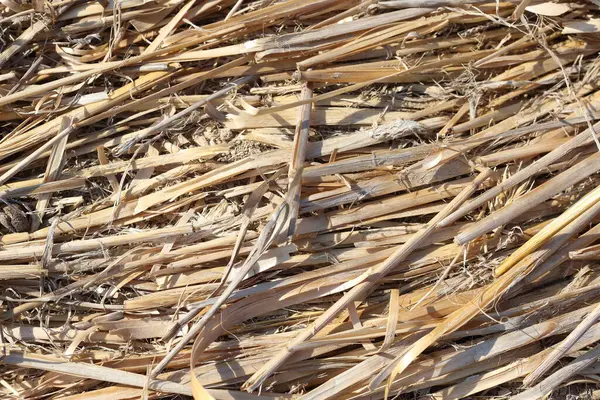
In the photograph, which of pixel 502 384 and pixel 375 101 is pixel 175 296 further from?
pixel 502 384

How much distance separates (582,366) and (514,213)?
330mm

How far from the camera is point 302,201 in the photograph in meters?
1.44

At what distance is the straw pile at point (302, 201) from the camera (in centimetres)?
140

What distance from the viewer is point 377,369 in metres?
1.39

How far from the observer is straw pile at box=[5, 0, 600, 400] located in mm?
1404

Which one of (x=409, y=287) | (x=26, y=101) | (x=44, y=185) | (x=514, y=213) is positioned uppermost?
(x=26, y=101)

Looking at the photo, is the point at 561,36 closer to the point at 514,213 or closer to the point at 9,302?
the point at 514,213

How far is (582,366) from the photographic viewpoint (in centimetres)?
140

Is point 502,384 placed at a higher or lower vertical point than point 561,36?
lower

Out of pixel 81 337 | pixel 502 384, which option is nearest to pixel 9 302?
pixel 81 337

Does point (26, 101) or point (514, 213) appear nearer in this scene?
point (514, 213)

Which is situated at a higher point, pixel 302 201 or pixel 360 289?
pixel 302 201

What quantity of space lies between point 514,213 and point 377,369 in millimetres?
401

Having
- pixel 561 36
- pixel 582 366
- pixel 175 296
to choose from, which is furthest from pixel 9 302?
pixel 561 36
